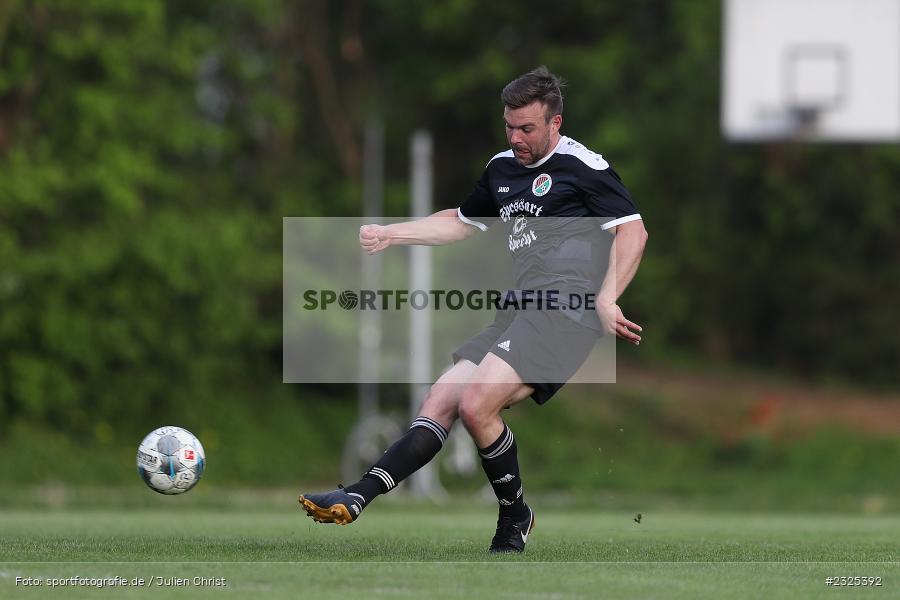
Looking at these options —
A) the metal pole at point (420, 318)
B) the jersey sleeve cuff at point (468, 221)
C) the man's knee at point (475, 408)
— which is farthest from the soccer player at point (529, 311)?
the metal pole at point (420, 318)

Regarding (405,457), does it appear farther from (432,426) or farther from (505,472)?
(505,472)

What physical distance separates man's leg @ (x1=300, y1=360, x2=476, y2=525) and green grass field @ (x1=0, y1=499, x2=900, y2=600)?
0.25 m

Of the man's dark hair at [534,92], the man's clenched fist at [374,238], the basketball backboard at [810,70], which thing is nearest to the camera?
the man's dark hair at [534,92]

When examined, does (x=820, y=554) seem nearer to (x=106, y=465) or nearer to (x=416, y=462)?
(x=416, y=462)

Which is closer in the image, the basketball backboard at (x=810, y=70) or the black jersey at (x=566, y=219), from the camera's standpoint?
the black jersey at (x=566, y=219)

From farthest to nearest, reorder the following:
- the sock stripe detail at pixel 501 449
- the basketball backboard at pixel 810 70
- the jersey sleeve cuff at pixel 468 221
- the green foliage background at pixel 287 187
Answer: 1. the green foliage background at pixel 287 187
2. the basketball backboard at pixel 810 70
3. the jersey sleeve cuff at pixel 468 221
4. the sock stripe detail at pixel 501 449

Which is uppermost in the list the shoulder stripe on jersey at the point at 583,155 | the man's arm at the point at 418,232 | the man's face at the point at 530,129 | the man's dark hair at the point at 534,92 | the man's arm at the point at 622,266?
the man's dark hair at the point at 534,92

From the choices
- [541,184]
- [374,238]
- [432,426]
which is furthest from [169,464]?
[541,184]

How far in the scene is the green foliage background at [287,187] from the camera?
910 inches

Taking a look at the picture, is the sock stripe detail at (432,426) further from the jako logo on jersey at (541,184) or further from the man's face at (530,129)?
the man's face at (530,129)

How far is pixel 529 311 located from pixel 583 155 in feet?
2.82

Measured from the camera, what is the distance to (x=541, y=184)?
7.27 meters

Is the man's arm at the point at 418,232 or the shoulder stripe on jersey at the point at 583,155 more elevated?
the shoulder stripe on jersey at the point at 583,155

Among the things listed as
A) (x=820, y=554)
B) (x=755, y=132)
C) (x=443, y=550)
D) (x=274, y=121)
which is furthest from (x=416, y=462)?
(x=274, y=121)
